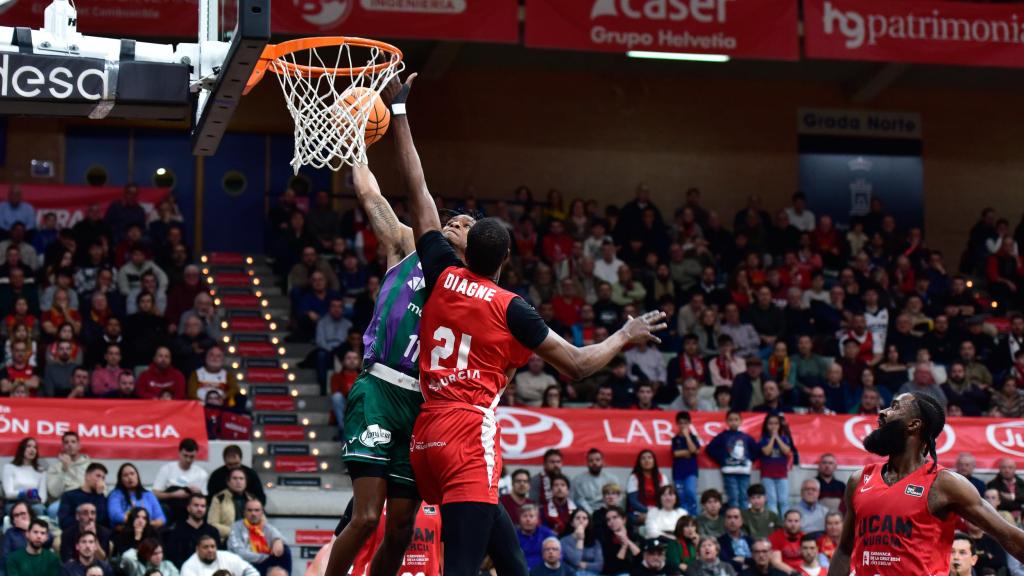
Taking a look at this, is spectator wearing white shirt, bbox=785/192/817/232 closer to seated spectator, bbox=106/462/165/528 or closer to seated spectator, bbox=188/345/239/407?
seated spectator, bbox=188/345/239/407

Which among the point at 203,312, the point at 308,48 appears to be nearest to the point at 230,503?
the point at 203,312

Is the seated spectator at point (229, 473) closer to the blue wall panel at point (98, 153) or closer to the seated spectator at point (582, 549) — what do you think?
the seated spectator at point (582, 549)

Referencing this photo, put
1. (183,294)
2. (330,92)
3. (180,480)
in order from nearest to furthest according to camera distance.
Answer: (330,92) → (180,480) → (183,294)

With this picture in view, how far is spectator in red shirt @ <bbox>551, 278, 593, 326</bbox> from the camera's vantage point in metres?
20.3

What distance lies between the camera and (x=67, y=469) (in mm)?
15375

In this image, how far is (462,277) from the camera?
6.73 metres

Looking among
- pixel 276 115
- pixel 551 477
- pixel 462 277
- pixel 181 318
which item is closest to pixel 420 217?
pixel 462 277

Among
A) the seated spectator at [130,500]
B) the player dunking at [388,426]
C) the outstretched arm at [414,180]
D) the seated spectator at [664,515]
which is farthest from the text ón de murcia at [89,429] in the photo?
the outstretched arm at [414,180]

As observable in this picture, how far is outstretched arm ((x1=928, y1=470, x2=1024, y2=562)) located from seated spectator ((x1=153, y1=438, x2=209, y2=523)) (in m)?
9.85

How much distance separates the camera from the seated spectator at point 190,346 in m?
18.0

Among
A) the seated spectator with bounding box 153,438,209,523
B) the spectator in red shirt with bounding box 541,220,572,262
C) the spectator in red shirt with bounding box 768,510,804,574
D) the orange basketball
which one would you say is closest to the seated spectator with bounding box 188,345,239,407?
the seated spectator with bounding box 153,438,209,523

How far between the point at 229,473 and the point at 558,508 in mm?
3617

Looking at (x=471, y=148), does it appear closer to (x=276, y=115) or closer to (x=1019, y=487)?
(x=276, y=115)

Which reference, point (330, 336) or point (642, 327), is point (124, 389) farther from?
point (642, 327)
